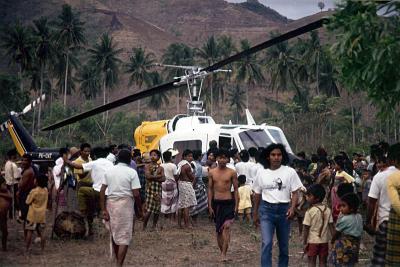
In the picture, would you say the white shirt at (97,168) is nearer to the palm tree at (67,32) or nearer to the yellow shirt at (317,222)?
the yellow shirt at (317,222)

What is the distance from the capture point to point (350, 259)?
25.5 ft

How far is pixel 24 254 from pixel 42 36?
59521 millimetres

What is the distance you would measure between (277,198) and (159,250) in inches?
136

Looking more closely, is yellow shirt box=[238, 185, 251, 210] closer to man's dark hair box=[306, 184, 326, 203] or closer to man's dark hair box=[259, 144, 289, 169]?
man's dark hair box=[259, 144, 289, 169]

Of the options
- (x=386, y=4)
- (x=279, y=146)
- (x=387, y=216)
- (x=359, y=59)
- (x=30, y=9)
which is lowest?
(x=387, y=216)

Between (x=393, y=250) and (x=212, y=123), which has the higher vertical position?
(x=212, y=123)

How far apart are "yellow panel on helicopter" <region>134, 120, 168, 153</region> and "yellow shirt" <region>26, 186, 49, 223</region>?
8.52 metres

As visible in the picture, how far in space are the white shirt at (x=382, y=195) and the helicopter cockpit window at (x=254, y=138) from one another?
29.9 ft

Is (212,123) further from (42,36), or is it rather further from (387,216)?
(42,36)

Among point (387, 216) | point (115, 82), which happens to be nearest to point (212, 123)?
point (387, 216)

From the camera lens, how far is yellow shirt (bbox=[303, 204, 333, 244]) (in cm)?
812

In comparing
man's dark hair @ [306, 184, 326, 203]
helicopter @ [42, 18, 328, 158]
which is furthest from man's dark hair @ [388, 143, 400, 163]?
helicopter @ [42, 18, 328, 158]

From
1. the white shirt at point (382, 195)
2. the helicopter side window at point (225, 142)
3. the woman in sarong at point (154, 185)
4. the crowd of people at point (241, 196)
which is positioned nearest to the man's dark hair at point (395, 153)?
the crowd of people at point (241, 196)

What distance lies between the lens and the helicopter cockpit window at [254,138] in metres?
17.0
